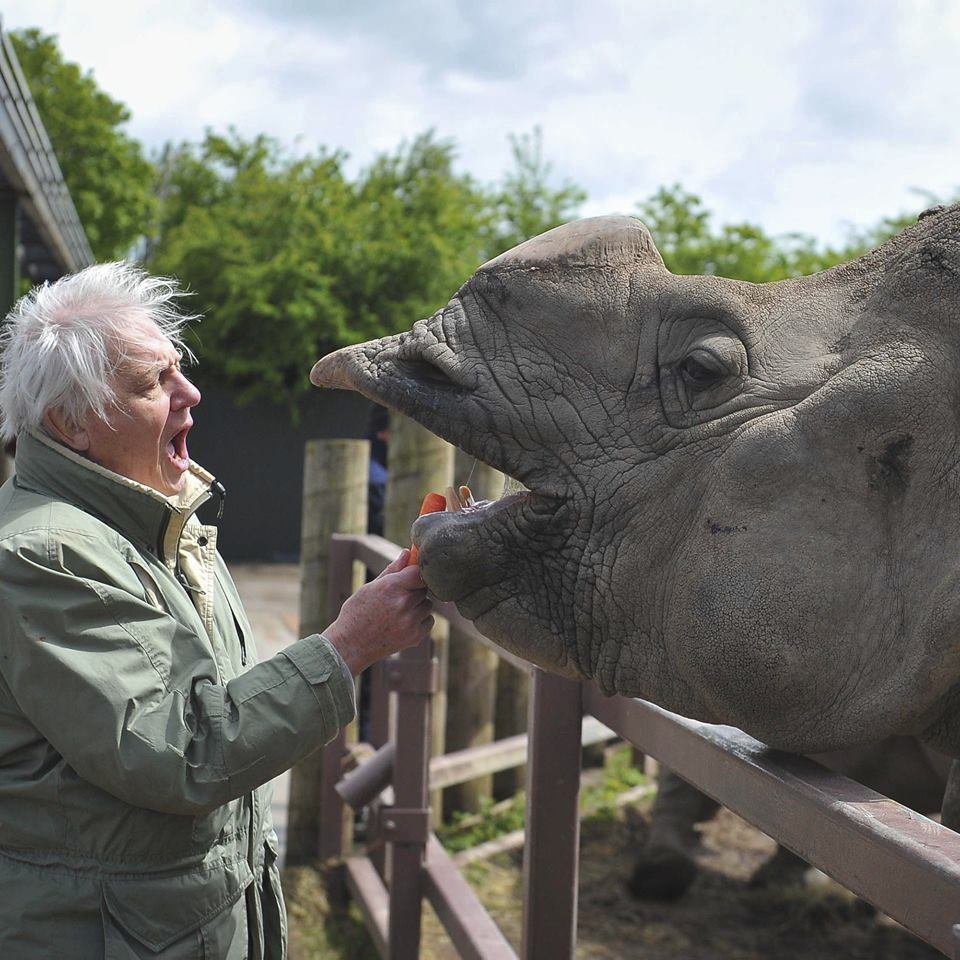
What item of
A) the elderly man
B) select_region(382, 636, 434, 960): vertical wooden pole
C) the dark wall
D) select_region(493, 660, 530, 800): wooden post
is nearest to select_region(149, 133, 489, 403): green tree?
the dark wall

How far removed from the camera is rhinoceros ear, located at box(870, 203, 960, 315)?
1646 mm

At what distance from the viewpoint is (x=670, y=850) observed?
4855 millimetres

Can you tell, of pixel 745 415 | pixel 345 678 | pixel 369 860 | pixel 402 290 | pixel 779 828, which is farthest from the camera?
pixel 402 290

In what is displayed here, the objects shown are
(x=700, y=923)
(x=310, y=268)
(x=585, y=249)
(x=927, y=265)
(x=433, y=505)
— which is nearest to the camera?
(x=927, y=265)

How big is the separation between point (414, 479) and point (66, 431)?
296cm

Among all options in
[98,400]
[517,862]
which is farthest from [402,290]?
[98,400]

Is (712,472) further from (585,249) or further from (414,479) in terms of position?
(414,479)

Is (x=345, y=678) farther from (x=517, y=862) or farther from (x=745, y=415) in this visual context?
(x=517, y=862)

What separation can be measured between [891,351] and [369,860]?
144 inches

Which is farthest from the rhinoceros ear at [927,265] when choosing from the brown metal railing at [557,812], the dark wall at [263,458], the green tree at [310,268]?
the dark wall at [263,458]

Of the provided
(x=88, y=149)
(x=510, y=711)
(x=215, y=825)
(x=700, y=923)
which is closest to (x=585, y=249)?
(x=215, y=825)

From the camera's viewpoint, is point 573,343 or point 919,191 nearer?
point 573,343

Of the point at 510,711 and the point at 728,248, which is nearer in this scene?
the point at 510,711

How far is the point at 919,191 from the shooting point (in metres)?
11.0
